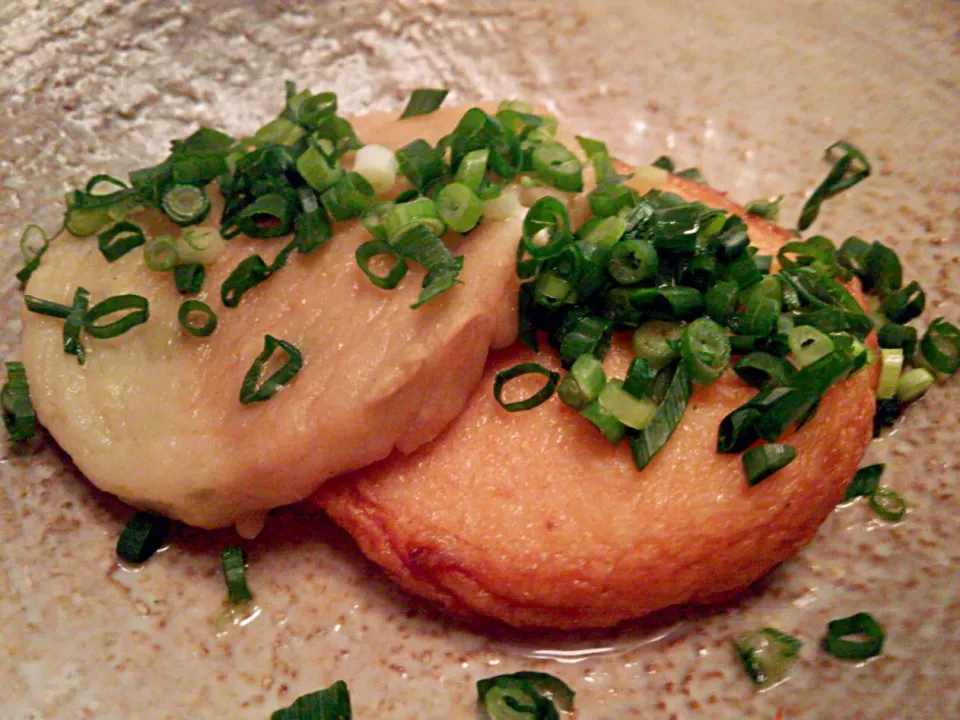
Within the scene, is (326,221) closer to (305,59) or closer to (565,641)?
(565,641)

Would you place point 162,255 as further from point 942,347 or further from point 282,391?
point 942,347

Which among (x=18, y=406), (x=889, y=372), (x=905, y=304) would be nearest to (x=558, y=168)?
(x=889, y=372)

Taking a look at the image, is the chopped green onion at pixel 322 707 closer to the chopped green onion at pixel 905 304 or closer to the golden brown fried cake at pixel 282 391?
the golden brown fried cake at pixel 282 391

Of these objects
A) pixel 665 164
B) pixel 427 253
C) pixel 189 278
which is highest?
pixel 427 253

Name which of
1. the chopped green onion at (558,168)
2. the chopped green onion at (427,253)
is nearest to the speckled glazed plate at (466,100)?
the chopped green onion at (427,253)

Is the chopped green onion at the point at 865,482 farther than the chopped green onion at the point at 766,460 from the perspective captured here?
Yes

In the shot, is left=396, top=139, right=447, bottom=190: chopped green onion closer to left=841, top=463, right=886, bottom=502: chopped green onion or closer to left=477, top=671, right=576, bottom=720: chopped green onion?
left=477, top=671, right=576, bottom=720: chopped green onion
